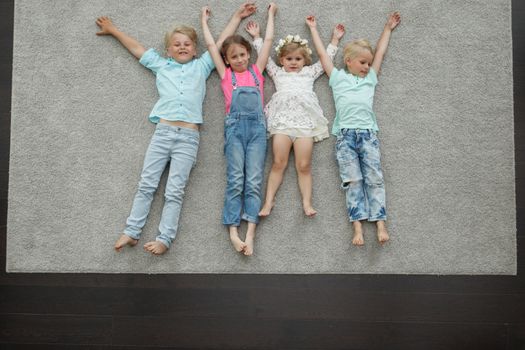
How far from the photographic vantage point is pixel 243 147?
1.97 m

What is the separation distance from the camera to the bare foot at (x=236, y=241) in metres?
1.93

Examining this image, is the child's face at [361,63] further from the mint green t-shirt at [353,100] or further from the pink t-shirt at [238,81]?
the pink t-shirt at [238,81]

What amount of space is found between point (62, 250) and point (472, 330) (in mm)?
1795

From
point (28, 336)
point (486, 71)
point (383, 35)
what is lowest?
point (28, 336)

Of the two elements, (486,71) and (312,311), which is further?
(486,71)

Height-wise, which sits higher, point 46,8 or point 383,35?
point 46,8

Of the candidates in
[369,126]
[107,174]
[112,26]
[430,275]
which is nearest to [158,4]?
[112,26]

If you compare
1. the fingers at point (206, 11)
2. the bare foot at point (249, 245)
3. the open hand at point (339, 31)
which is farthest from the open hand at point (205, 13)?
the bare foot at point (249, 245)

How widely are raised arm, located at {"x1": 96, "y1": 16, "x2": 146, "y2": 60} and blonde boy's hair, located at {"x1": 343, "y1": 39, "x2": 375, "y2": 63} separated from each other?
0.91 m

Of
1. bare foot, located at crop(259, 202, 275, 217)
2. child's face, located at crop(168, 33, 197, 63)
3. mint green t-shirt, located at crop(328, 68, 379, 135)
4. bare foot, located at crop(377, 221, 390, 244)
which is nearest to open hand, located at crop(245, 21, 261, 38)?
child's face, located at crop(168, 33, 197, 63)

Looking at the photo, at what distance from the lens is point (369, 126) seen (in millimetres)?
1987

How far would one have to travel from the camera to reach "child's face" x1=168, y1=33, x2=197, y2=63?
79.0 inches

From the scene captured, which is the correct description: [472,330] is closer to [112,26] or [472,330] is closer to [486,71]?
[486,71]

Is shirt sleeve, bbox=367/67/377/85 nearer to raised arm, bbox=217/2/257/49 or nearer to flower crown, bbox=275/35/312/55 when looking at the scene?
flower crown, bbox=275/35/312/55
